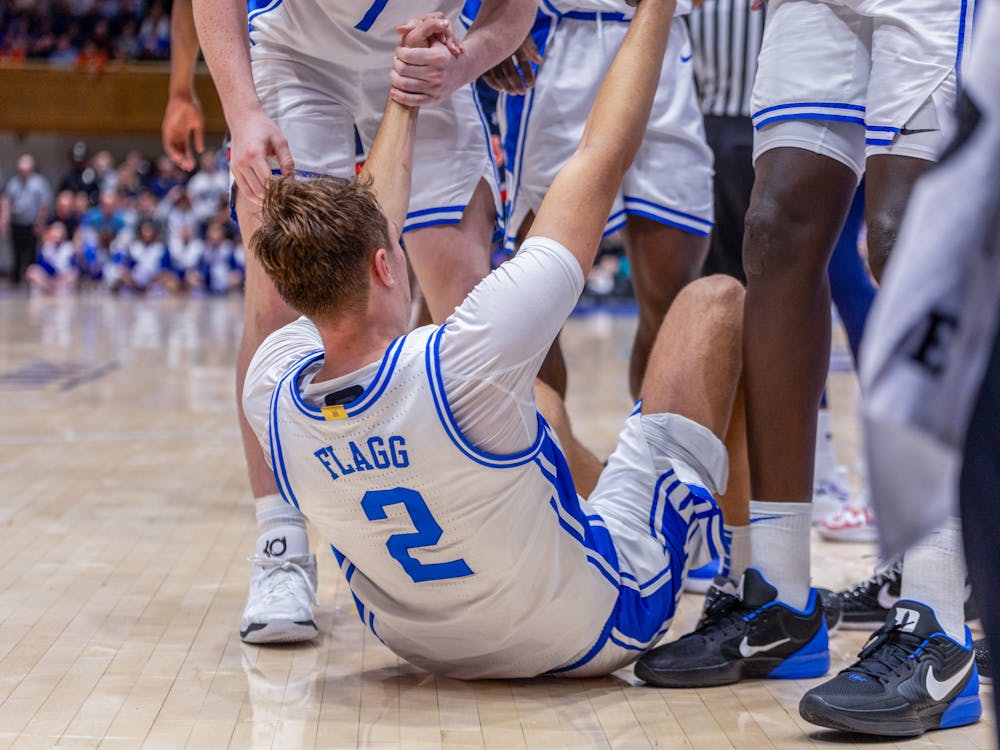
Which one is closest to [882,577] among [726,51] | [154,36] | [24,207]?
[726,51]

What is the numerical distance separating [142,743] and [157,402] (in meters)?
3.94

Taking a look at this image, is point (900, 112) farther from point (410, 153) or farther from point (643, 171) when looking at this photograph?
point (643, 171)

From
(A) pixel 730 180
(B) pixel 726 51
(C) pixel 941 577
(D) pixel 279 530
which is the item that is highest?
(B) pixel 726 51

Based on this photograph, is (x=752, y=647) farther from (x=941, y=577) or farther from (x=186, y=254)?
(x=186, y=254)

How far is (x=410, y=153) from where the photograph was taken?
2.09 metres

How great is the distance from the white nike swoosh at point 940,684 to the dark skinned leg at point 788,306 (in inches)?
13.7

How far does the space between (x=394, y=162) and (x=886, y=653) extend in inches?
42.4

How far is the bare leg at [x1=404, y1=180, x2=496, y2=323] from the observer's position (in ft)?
7.89

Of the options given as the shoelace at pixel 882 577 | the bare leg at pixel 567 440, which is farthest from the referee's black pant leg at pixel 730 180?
the shoelace at pixel 882 577

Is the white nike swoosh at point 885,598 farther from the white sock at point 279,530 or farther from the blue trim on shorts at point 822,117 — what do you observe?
the white sock at point 279,530

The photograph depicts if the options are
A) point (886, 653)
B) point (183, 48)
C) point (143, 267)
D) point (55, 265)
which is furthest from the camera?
point (55, 265)

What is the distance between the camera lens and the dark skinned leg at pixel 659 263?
2.85 metres

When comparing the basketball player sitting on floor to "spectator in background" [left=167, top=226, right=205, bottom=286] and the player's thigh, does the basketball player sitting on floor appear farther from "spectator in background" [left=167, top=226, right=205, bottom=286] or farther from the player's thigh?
"spectator in background" [left=167, top=226, right=205, bottom=286]

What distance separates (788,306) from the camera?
1.90 meters
